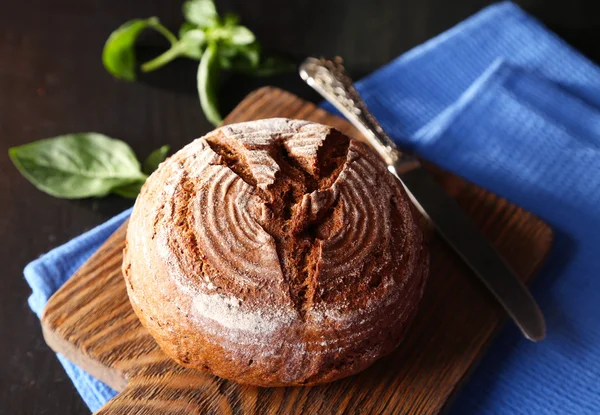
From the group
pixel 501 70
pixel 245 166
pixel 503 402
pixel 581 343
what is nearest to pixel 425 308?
pixel 503 402

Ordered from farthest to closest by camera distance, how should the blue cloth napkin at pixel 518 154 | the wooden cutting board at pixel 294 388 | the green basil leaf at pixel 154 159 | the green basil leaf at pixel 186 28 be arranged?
the green basil leaf at pixel 186 28 → the green basil leaf at pixel 154 159 → the blue cloth napkin at pixel 518 154 → the wooden cutting board at pixel 294 388

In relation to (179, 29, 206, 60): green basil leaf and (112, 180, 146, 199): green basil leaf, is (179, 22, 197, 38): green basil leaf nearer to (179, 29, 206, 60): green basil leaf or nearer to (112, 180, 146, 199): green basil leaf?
(179, 29, 206, 60): green basil leaf

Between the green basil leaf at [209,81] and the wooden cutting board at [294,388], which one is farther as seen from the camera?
the green basil leaf at [209,81]

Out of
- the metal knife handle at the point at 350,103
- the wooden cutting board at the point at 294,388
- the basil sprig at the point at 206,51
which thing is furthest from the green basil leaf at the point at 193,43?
the wooden cutting board at the point at 294,388

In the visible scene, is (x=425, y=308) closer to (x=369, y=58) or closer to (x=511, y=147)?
(x=511, y=147)

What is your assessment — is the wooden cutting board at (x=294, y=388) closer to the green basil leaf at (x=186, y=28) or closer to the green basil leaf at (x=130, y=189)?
the green basil leaf at (x=130, y=189)

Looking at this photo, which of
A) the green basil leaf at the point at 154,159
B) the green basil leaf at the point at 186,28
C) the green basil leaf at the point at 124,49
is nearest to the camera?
the green basil leaf at the point at 154,159

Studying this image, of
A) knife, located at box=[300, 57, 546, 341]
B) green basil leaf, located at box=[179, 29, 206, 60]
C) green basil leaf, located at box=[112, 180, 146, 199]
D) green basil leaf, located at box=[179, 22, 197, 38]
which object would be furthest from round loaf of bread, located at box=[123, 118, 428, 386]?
green basil leaf, located at box=[179, 22, 197, 38]
